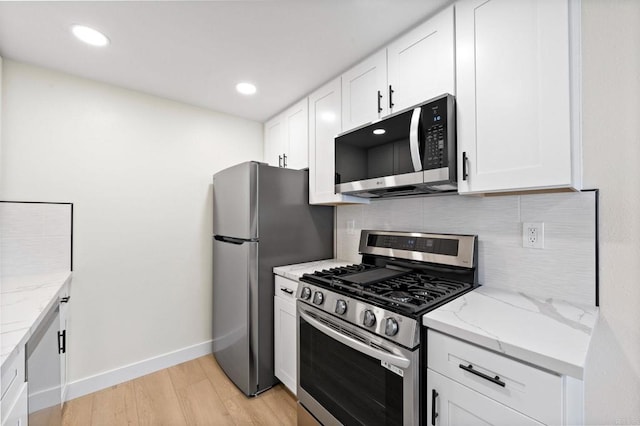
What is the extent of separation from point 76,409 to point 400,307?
235 centimetres

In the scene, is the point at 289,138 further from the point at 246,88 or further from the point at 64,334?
the point at 64,334

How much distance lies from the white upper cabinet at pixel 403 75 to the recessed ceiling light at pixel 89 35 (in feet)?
4.93

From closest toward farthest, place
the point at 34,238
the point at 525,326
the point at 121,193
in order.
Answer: the point at 525,326
the point at 34,238
the point at 121,193

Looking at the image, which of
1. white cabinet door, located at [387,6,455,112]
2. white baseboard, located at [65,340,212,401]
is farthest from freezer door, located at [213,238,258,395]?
white cabinet door, located at [387,6,455,112]

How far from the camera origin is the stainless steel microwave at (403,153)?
1324mm

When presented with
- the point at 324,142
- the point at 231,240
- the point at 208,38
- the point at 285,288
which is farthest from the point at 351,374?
the point at 208,38

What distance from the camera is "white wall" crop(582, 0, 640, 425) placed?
106 centimetres

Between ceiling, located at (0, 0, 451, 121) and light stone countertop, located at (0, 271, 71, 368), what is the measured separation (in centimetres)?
146

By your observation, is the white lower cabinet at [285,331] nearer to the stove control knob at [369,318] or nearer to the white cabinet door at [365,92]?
the stove control knob at [369,318]

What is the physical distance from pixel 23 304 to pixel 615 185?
2.65 m

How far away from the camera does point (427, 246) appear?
1.69 meters

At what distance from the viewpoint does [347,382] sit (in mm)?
1357

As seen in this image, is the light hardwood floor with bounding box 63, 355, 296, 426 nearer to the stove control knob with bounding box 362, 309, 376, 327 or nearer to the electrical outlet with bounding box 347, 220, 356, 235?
the stove control knob with bounding box 362, 309, 376, 327

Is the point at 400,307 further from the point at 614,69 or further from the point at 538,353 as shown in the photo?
the point at 614,69
